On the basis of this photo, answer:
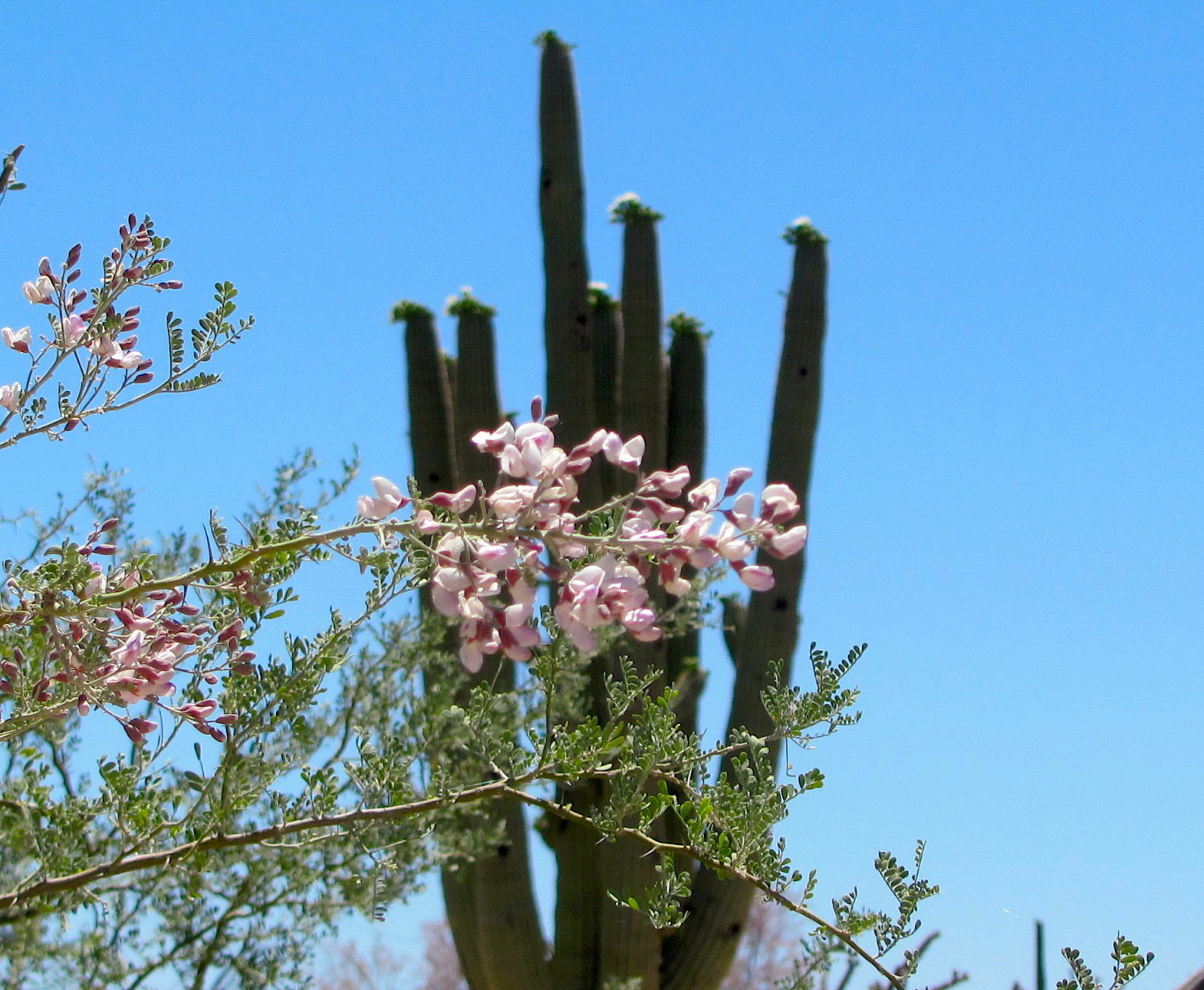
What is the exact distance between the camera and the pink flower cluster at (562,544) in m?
1.70

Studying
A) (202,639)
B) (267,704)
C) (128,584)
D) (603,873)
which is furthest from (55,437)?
(603,873)

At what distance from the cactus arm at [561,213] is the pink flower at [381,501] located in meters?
5.57

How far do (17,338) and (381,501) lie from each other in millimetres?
676

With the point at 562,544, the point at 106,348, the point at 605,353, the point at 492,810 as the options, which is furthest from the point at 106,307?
the point at 605,353

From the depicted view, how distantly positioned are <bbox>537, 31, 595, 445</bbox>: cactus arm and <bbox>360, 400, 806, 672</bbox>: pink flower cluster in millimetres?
5616

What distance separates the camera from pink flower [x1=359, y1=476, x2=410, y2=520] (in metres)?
1.82

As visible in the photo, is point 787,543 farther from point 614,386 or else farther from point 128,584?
point 614,386

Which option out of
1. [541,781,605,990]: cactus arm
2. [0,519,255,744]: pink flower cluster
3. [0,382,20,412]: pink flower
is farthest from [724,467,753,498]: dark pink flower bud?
[541,781,605,990]: cactus arm

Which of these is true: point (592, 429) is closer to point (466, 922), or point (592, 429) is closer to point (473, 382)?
point (473, 382)

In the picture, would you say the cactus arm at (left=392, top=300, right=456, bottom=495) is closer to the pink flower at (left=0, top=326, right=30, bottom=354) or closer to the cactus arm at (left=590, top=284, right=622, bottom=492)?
the cactus arm at (left=590, top=284, right=622, bottom=492)

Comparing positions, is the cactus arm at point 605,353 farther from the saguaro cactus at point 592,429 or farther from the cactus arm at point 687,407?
the cactus arm at point 687,407

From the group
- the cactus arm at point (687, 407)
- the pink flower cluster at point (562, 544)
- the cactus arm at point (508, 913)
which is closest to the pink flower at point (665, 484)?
the pink flower cluster at point (562, 544)

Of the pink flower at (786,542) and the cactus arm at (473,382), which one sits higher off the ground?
the cactus arm at (473,382)

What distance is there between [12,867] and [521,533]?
3.29 m
